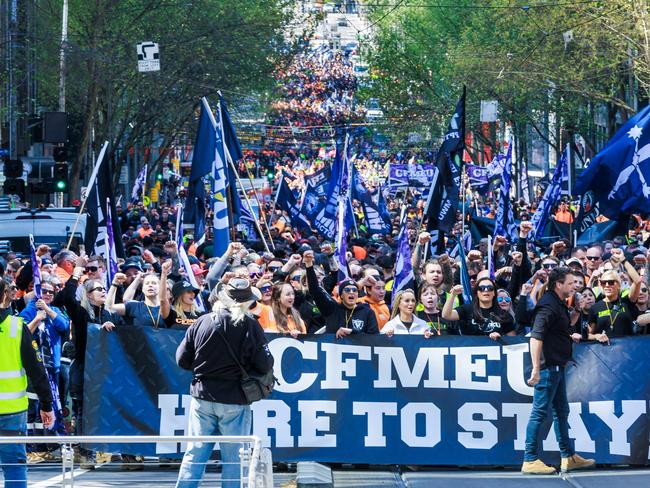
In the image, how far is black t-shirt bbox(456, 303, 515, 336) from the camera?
11828 millimetres

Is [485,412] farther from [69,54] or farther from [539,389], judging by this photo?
[69,54]

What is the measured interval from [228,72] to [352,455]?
29615 millimetres

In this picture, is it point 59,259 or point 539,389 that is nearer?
point 539,389

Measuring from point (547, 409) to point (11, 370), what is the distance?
13.3ft

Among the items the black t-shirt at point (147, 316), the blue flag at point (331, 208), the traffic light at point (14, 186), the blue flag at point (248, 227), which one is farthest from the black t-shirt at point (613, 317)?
the traffic light at point (14, 186)

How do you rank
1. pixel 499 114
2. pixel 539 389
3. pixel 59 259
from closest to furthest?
pixel 539 389, pixel 59 259, pixel 499 114

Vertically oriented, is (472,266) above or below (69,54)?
below

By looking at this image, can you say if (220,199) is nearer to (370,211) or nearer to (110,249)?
(110,249)

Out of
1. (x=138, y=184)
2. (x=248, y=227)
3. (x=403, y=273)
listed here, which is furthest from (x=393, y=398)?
(x=138, y=184)

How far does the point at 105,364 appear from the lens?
37.5ft

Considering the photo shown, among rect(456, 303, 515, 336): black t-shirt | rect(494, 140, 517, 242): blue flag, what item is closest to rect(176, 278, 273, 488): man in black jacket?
rect(456, 303, 515, 336): black t-shirt

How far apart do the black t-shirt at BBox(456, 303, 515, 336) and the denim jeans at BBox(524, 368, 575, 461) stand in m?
1.05

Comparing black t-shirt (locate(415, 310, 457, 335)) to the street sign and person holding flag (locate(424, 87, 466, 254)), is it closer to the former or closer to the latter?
person holding flag (locate(424, 87, 466, 254))

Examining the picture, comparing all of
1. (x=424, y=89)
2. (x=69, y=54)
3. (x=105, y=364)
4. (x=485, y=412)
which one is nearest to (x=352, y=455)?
(x=485, y=412)
